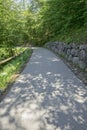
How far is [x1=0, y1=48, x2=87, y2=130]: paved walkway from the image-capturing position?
174 inches

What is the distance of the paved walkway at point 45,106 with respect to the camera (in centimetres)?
443

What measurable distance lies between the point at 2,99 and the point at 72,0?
43.7ft

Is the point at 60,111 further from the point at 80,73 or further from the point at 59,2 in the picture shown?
the point at 59,2

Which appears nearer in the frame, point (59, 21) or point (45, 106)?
point (45, 106)

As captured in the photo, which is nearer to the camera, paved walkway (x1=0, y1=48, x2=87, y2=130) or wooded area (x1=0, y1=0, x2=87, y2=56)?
paved walkway (x1=0, y1=48, x2=87, y2=130)

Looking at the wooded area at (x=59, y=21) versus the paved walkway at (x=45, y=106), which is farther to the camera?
the wooded area at (x=59, y=21)

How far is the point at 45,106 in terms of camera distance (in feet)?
18.2

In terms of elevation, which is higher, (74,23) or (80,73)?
(74,23)

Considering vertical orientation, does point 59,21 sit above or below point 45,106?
above

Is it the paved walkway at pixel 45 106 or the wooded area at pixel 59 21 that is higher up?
the wooded area at pixel 59 21

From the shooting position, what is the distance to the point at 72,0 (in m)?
17.5

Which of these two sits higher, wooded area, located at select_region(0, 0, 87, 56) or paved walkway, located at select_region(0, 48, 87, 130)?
wooded area, located at select_region(0, 0, 87, 56)

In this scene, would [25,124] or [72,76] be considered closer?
[25,124]

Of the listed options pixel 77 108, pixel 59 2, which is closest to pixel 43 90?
pixel 77 108
